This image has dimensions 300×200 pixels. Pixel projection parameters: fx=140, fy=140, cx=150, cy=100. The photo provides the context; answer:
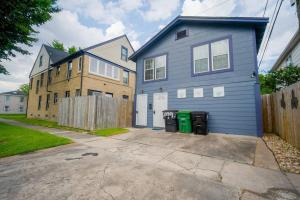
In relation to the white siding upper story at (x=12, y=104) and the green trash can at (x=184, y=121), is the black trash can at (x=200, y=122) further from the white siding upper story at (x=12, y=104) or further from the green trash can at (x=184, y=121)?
the white siding upper story at (x=12, y=104)

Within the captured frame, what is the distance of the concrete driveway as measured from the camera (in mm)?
2283

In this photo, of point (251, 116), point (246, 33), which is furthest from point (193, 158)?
point (246, 33)

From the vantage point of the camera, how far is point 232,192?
2336 millimetres

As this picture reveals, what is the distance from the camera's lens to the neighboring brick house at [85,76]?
42.4 ft

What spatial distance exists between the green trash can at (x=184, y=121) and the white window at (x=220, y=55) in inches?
119

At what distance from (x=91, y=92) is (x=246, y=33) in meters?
12.3

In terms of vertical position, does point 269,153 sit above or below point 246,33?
below

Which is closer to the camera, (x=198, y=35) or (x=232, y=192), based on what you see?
(x=232, y=192)

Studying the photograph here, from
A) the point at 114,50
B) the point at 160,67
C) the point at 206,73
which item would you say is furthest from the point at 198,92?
the point at 114,50

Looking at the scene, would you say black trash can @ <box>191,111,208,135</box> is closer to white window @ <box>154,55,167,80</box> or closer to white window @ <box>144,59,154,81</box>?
white window @ <box>154,55,167,80</box>

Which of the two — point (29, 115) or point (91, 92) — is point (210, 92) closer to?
point (91, 92)

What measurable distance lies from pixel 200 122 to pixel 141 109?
4.50 meters

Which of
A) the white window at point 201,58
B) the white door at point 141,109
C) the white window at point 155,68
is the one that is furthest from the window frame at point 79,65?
the white window at point 201,58

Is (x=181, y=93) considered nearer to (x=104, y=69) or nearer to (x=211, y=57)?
(x=211, y=57)
